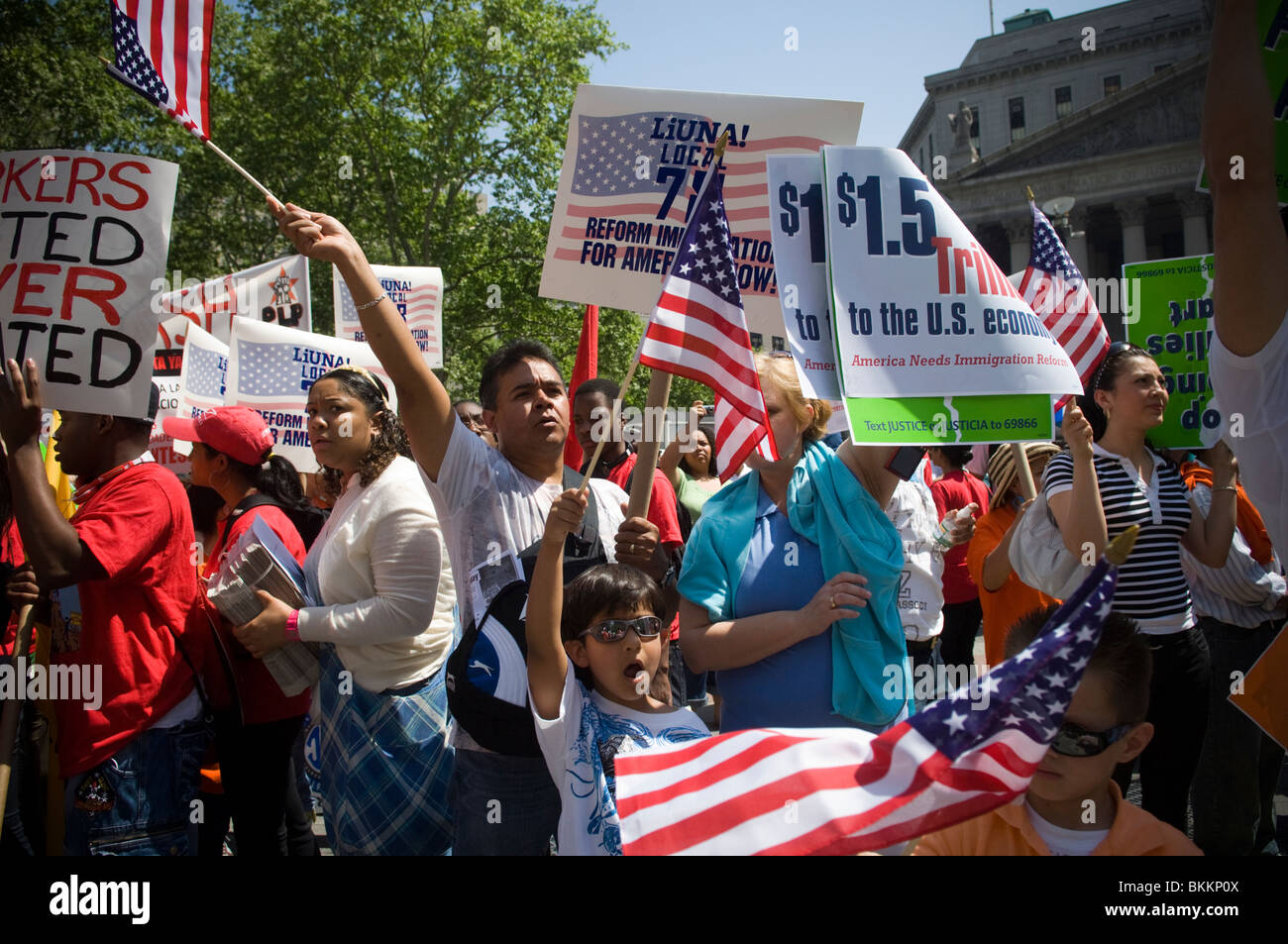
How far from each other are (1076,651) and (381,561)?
2.36 metres

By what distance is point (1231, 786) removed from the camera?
3828mm

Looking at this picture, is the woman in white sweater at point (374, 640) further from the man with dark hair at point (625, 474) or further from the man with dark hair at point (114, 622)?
the man with dark hair at point (625, 474)

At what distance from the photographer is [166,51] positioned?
10.5 ft

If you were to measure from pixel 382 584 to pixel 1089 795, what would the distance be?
2.22 meters

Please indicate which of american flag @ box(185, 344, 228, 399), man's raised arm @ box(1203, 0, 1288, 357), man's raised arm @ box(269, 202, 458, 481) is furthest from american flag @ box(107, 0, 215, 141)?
american flag @ box(185, 344, 228, 399)

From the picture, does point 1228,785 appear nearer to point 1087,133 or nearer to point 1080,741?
point 1080,741

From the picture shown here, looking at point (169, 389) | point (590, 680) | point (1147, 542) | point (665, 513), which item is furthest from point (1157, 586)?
point (169, 389)

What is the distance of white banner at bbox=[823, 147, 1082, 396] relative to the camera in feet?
8.90

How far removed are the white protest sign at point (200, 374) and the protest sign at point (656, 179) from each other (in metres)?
3.63

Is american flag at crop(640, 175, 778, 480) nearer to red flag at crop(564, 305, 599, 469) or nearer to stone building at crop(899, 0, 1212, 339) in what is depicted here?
red flag at crop(564, 305, 599, 469)

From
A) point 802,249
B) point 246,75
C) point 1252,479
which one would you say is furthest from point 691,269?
point 246,75

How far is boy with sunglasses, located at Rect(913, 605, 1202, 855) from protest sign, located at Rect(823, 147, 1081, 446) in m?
0.83

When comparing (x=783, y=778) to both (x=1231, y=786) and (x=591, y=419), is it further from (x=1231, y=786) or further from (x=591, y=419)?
(x=591, y=419)
